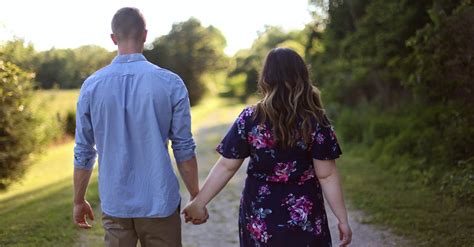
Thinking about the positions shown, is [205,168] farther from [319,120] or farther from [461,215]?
[319,120]

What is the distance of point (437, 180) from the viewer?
29.6 feet

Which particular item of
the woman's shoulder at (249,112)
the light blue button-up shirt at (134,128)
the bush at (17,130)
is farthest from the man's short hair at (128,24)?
the bush at (17,130)

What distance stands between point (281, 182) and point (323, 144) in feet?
1.09

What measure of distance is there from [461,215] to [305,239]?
15.1 ft

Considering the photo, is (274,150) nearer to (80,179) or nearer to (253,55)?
(80,179)

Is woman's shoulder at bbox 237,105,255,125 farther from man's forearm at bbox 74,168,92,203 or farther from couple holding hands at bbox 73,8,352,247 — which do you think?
man's forearm at bbox 74,168,92,203

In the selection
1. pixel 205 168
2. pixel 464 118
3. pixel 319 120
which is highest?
pixel 319 120

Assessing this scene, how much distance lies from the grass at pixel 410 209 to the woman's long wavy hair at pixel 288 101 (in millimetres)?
3597

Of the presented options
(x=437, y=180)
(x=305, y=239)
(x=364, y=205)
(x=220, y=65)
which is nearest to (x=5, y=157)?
(x=364, y=205)

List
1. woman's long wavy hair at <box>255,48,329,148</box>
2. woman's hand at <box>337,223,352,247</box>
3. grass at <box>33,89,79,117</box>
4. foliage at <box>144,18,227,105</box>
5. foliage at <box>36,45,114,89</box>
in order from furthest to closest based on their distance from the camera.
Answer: foliage at <box>144,18,227,105</box>
grass at <box>33,89,79,117</box>
foliage at <box>36,45,114,89</box>
woman's hand at <box>337,223,352,247</box>
woman's long wavy hair at <box>255,48,329,148</box>

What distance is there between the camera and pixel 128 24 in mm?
3135

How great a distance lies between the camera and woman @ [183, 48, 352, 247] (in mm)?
3119

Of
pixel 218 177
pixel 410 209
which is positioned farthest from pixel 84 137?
pixel 410 209

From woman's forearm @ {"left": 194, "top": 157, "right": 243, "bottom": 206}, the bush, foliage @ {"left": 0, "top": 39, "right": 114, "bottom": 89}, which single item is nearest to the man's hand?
woman's forearm @ {"left": 194, "top": 157, "right": 243, "bottom": 206}
